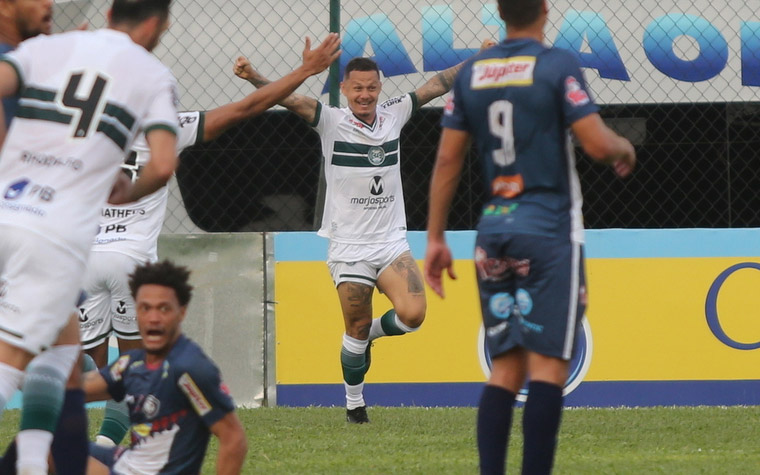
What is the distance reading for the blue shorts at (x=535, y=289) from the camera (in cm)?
407

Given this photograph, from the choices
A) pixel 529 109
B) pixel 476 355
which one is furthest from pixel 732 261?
pixel 529 109

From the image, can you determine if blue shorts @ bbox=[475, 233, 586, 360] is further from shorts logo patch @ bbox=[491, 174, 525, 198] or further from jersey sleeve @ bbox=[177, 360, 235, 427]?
jersey sleeve @ bbox=[177, 360, 235, 427]

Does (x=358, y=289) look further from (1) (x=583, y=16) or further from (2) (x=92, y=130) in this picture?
(2) (x=92, y=130)

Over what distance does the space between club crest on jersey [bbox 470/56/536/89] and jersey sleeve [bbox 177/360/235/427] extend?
1.28 metres

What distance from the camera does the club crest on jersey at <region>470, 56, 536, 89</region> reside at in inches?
163

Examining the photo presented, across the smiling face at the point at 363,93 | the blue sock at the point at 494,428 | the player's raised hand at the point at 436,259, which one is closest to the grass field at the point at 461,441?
the blue sock at the point at 494,428

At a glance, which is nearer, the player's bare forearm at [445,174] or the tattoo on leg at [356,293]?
the player's bare forearm at [445,174]

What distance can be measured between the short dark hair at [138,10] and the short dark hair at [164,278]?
0.83 meters

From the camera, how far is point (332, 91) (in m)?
8.97

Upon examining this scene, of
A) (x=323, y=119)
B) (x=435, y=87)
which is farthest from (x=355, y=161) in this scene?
(x=435, y=87)

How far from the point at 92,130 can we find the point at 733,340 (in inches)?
224

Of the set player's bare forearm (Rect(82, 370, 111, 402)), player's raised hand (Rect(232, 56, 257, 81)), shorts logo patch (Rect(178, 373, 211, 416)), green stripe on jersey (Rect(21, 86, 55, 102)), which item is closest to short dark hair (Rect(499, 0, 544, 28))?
green stripe on jersey (Rect(21, 86, 55, 102))

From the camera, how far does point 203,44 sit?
9.59 metres

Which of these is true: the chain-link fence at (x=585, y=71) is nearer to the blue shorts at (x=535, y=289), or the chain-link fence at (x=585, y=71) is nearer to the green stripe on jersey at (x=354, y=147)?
the green stripe on jersey at (x=354, y=147)
